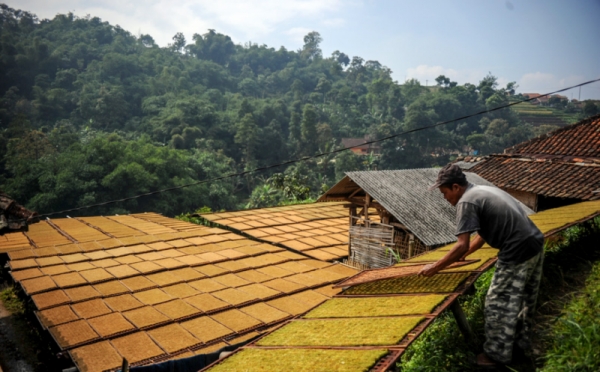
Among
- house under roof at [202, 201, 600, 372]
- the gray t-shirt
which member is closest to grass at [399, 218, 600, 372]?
house under roof at [202, 201, 600, 372]

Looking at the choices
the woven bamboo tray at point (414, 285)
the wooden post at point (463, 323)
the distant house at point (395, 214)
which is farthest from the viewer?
the distant house at point (395, 214)

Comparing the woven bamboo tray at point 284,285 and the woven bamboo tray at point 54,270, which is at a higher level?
the woven bamboo tray at point 54,270

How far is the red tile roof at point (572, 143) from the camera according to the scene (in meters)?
10.2

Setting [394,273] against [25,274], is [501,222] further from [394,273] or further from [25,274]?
[25,274]

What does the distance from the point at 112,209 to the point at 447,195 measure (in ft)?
96.9

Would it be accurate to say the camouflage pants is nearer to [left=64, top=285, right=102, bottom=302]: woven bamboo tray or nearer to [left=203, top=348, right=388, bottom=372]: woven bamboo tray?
[left=203, top=348, right=388, bottom=372]: woven bamboo tray

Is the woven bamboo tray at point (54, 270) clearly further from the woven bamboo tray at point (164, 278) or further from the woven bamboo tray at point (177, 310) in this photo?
the woven bamboo tray at point (177, 310)

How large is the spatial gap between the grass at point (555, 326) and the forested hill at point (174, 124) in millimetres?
21381

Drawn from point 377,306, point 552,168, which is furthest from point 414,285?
point 552,168

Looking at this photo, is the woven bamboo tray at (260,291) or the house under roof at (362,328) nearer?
the house under roof at (362,328)

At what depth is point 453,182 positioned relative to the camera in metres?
2.98

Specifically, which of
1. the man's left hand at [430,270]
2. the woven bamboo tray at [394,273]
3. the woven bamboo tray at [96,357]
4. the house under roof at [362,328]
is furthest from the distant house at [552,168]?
the woven bamboo tray at [96,357]

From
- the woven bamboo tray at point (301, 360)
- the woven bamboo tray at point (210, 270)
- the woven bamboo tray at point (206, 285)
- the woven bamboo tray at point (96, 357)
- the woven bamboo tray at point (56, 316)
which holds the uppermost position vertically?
the woven bamboo tray at point (301, 360)

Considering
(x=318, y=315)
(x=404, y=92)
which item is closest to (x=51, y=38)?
(x=404, y=92)
